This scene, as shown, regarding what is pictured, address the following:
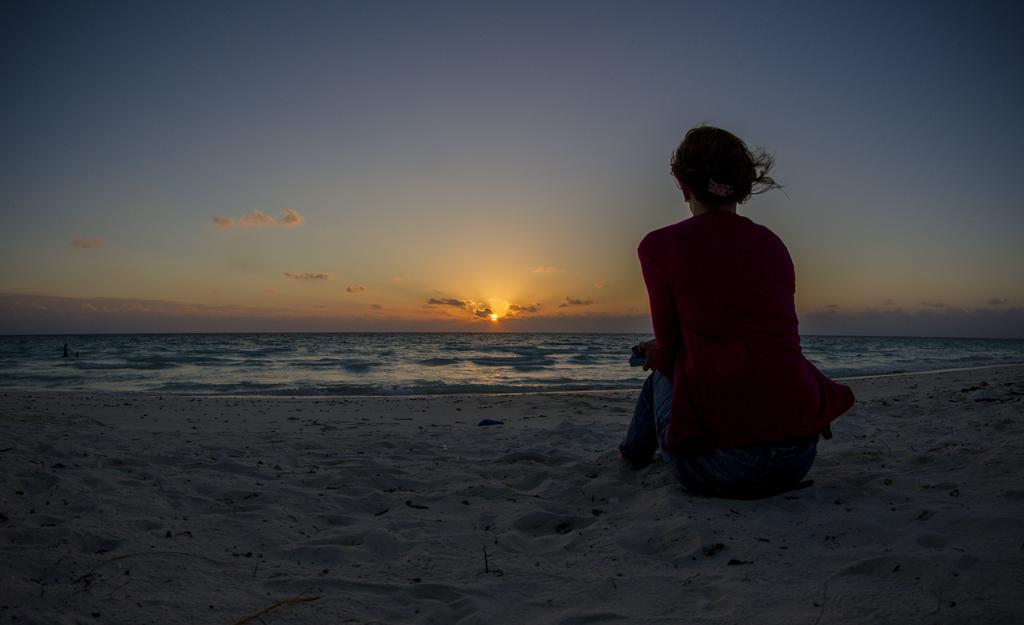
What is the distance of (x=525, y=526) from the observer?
2.85m

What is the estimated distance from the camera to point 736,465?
2.57 meters

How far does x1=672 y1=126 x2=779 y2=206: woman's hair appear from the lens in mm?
2416

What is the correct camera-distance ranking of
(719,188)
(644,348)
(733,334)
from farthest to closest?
(644,348), (719,188), (733,334)

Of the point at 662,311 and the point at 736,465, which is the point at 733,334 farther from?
the point at 736,465

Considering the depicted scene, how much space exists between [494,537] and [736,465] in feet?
3.93

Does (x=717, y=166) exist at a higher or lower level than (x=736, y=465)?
higher

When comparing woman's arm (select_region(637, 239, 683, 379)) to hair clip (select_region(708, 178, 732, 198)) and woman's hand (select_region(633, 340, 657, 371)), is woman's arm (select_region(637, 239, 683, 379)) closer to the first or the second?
woman's hand (select_region(633, 340, 657, 371))

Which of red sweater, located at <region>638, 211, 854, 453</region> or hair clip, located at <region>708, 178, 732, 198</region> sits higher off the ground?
hair clip, located at <region>708, 178, 732, 198</region>

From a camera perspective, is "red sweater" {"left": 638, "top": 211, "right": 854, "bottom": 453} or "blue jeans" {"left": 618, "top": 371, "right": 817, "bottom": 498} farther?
"blue jeans" {"left": 618, "top": 371, "right": 817, "bottom": 498}

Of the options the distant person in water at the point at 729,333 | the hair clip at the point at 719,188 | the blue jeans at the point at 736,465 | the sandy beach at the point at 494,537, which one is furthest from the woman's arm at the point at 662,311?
the sandy beach at the point at 494,537

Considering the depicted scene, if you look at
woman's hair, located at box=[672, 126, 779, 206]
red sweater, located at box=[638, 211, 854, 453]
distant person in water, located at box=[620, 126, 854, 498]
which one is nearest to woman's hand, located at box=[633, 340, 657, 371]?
distant person in water, located at box=[620, 126, 854, 498]

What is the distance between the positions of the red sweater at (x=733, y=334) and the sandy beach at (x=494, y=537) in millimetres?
468

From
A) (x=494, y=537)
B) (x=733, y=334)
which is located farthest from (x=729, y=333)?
(x=494, y=537)

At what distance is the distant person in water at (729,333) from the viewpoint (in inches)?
91.1
